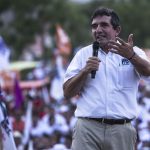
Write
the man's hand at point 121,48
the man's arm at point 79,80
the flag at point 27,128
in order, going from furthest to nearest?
the flag at point 27,128 → the man's hand at point 121,48 → the man's arm at point 79,80

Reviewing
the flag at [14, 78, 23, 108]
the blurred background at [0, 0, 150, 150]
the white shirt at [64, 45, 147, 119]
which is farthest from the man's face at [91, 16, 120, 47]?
the flag at [14, 78, 23, 108]

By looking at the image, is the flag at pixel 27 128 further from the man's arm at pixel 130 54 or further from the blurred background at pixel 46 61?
the man's arm at pixel 130 54

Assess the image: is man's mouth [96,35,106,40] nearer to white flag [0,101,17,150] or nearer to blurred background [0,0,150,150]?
white flag [0,101,17,150]

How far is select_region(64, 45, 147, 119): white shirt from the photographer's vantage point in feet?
21.6

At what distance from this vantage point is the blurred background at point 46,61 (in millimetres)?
13094

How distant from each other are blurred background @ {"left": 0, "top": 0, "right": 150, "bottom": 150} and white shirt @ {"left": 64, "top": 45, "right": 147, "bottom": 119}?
1888mm

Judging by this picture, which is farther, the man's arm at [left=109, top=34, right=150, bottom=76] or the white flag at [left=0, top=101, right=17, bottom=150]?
the white flag at [left=0, top=101, right=17, bottom=150]

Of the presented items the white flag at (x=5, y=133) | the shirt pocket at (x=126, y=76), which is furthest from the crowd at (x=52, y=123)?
the shirt pocket at (x=126, y=76)

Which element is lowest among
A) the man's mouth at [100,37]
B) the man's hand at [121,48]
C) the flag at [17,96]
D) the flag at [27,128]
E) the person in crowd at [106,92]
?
the flag at [27,128]

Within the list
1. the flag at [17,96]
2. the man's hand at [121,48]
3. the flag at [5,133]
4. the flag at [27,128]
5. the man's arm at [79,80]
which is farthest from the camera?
the flag at [17,96]

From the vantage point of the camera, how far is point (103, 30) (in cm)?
664

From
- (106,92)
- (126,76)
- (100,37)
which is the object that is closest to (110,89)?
(106,92)

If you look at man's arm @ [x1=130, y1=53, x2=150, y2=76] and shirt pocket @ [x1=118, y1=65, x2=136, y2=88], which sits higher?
man's arm @ [x1=130, y1=53, x2=150, y2=76]

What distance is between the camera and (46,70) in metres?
25.4
